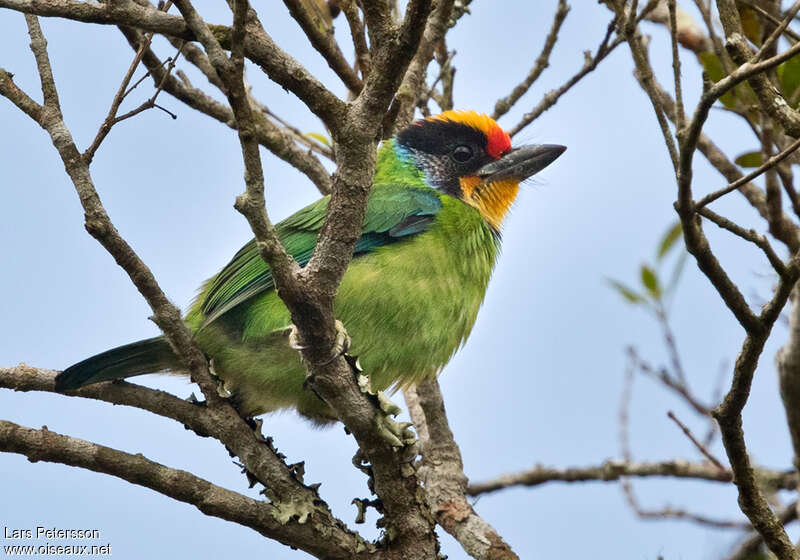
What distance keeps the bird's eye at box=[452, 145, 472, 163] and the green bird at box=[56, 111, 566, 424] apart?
0.23 meters

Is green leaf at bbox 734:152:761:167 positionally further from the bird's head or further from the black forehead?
the black forehead

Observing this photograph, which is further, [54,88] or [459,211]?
[459,211]

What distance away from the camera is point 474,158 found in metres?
4.32

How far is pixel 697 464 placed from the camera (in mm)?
4520

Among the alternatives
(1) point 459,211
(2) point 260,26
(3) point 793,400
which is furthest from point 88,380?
(3) point 793,400

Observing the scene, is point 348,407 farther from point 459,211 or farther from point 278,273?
point 459,211

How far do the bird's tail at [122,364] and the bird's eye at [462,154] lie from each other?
61.1 inches

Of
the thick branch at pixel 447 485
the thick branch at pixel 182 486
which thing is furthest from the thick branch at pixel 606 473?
the thick branch at pixel 182 486

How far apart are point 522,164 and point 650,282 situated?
1119mm

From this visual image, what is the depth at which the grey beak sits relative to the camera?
4270 millimetres

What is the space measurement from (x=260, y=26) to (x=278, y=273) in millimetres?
794

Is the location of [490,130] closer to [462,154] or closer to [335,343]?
[462,154]

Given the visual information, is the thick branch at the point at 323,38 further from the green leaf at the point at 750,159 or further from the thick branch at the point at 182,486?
the thick branch at the point at 182,486

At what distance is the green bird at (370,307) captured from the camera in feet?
11.4
